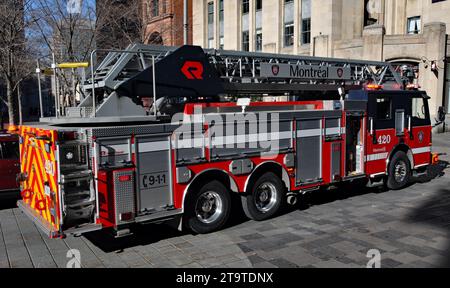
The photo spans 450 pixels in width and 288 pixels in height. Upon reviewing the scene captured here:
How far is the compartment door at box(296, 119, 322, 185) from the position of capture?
844cm

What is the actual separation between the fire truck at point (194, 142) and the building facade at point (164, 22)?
472 inches

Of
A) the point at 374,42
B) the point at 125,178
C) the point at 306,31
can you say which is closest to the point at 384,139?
the point at 125,178

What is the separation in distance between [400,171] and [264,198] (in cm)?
456

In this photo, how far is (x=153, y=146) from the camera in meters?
6.48

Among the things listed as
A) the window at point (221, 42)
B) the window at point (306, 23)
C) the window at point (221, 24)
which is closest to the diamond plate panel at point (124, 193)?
the window at point (306, 23)

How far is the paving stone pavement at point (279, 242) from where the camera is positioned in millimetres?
6020

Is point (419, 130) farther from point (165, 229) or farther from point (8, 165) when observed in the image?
point (8, 165)

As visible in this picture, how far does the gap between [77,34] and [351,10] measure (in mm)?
19576

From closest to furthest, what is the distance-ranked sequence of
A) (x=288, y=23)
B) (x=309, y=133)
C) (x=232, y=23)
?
(x=309, y=133)
(x=288, y=23)
(x=232, y=23)

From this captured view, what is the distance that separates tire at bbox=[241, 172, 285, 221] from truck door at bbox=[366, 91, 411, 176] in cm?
278

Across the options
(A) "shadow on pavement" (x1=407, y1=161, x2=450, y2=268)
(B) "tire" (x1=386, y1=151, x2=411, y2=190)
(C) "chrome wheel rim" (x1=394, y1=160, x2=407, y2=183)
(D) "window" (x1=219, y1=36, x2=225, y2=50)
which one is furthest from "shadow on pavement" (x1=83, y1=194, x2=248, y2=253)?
(D) "window" (x1=219, y1=36, x2=225, y2=50)

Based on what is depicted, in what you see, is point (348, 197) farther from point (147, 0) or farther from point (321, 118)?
point (147, 0)

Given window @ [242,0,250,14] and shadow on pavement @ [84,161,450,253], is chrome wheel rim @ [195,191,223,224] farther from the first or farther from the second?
window @ [242,0,250,14]

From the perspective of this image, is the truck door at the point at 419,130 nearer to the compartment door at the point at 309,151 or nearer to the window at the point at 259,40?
the compartment door at the point at 309,151
